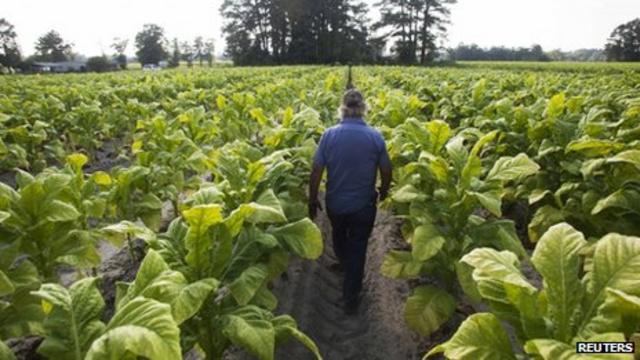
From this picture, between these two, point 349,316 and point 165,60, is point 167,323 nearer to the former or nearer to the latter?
point 349,316

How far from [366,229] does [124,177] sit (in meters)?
2.13

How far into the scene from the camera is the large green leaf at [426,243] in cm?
303

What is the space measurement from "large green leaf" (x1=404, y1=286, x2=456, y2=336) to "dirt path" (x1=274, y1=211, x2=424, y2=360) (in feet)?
1.22

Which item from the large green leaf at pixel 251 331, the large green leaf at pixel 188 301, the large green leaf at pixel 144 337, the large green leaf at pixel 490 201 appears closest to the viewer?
the large green leaf at pixel 144 337

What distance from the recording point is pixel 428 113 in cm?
970

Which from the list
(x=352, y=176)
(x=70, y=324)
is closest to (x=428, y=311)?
(x=352, y=176)

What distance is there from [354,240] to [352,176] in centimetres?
57

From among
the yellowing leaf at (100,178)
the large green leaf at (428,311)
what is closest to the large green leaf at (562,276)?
the large green leaf at (428,311)

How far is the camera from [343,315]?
13.4 ft

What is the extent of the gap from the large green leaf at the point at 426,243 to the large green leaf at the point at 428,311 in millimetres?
382

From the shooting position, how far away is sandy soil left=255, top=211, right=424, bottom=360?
352 centimetres

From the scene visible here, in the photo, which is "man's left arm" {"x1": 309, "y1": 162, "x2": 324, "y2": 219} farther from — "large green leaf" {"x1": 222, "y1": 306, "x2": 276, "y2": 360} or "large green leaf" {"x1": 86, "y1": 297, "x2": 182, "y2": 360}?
"large green leaf" {"x1": 86, "y1": 297, "x2": 182, "y2": 360}

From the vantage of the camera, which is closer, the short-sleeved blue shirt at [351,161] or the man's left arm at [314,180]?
the short-sleeved blue shirt at [351,161]

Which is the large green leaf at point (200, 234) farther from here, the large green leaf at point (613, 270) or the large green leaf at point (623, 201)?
the large green leaf at point (623, 201)
